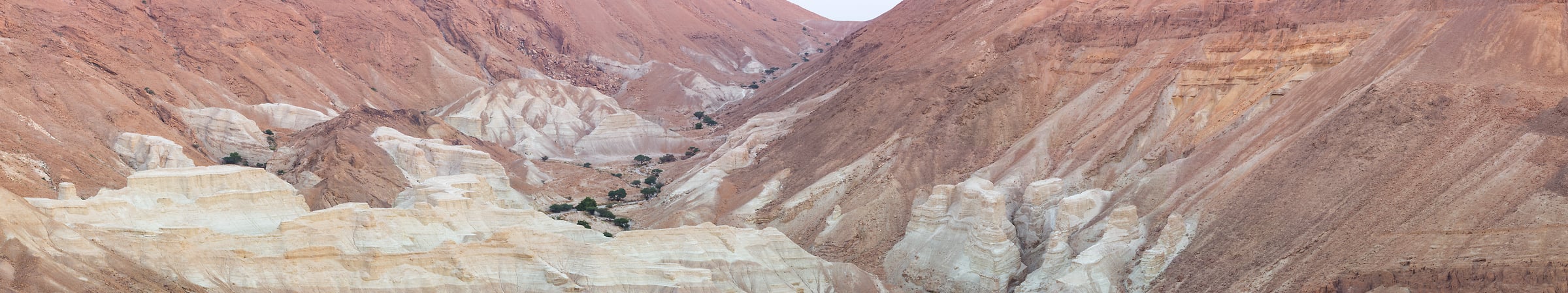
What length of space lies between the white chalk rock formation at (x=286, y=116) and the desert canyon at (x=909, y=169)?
0.52 ft

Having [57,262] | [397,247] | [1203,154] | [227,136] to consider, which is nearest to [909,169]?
[1203,154]

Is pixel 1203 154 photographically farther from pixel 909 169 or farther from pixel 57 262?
pixel 57 262

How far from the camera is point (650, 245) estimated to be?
1455 inches

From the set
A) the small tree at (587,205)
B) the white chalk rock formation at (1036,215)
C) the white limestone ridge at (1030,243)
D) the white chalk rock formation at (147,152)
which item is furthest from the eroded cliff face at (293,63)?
the white chalk rock formation at (1036,215)

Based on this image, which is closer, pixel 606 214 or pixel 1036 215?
pixel 1036 215

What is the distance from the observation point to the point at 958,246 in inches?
1593

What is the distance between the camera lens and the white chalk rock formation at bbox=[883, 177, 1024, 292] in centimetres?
3875

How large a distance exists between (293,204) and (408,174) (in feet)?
64.8

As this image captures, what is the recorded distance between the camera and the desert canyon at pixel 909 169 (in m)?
31.1

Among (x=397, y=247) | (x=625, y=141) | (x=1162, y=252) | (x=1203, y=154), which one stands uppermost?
(x=397, y=247)

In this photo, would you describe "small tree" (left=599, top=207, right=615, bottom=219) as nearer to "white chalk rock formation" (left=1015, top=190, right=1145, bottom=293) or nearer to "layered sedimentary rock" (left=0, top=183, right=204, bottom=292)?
"white chalk rock formation" (left=1015, top=190, right=1145, bottom=293)

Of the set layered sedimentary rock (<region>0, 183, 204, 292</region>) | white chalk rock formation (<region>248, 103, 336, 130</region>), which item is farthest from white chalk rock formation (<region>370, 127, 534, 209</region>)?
layered sedimentary rock (<region>0, 183, 204, 292</region>)

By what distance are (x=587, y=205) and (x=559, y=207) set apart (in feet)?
4.20

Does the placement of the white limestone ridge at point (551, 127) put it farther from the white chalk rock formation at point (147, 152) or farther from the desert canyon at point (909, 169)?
the white chalk rock formation at point (147, 152)
